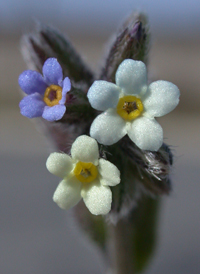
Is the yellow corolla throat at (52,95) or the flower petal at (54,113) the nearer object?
the flower petal at (54,113)

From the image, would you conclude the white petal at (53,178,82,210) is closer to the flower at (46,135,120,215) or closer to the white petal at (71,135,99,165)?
the flower at (46,135,120,215)

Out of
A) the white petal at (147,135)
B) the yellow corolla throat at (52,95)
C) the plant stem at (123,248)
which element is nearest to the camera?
the white petal at (147,135)

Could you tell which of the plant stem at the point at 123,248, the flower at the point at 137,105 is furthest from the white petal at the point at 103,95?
the plant stem at the point at 123,248

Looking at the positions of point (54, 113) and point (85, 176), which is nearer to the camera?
point (54, 113)

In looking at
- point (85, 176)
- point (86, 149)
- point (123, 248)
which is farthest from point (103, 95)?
point (123, 248)

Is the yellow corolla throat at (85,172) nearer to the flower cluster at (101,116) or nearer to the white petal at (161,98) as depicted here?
the flower cluster at (101,116)

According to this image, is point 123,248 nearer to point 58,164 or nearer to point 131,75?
point 58,164
